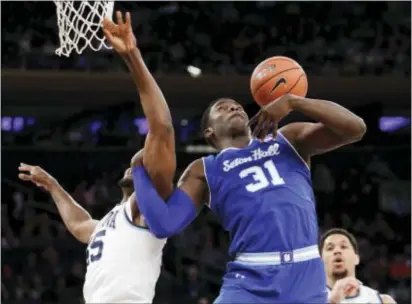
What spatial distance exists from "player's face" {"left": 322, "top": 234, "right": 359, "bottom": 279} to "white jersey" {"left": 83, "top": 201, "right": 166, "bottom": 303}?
169cm

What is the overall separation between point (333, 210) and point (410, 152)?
5.79ft

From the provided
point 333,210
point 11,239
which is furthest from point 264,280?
point 333,210

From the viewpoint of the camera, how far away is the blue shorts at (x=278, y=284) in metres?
3.70

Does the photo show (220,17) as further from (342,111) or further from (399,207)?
(342,111)

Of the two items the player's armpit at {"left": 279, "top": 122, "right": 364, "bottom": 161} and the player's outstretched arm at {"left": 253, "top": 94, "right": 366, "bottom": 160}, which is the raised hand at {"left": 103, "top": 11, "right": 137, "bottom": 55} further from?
the player's armpit at {"left": 279, "top": 122, "right": 364, "bottom": 161}

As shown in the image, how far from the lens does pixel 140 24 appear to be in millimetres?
13539

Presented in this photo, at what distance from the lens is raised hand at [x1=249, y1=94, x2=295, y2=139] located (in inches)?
145

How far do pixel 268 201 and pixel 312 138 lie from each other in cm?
36

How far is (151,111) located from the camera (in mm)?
3773

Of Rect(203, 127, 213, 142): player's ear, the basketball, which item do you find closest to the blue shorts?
Rect(203, 127, 213, 142): player's ear

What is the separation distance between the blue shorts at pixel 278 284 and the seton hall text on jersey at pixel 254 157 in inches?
17.2

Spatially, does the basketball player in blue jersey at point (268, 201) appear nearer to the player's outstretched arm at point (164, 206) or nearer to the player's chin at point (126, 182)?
Answer: the player's outstretched arm at point (164, 206)

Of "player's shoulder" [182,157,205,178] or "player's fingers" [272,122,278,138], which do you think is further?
"player's shoulder" [182,157,205,178]

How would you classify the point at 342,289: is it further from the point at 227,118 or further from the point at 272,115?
the point at 272,115
